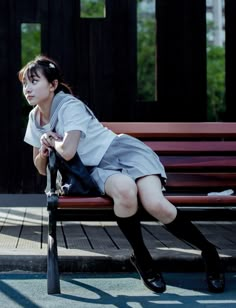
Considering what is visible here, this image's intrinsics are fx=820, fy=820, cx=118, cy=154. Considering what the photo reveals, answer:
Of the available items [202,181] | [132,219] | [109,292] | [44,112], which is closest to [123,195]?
[132,219]

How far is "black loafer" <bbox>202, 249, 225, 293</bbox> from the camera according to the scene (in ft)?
14.8

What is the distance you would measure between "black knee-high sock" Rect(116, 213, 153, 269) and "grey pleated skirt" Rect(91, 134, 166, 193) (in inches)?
9.0

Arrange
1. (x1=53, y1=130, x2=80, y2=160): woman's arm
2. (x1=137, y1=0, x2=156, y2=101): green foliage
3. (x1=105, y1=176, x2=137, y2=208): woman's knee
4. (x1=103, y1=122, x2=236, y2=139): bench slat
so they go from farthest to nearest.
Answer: (x1=137, y1=0, x2=156, y2=101): green foliage
(x1=103, y1=122, x2=236, y2=139): bench slat
(x1=53, y1=130, x2=80, y2=160): woman's arm
(x1=105, y1=176, x2=137, y2=208): woman's knee

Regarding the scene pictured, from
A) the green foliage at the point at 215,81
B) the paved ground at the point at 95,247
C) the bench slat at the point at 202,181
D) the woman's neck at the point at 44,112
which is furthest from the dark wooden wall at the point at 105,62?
the green foliage at the point at 215,81

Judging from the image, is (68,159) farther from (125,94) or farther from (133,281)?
(125,94)

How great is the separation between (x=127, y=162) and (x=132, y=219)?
0.36 m

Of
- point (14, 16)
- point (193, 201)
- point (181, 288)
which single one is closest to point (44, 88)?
point (193, 201)

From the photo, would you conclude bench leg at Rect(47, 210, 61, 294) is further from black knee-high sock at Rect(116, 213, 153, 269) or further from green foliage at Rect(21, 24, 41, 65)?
green foliage at Rect(21, 24, 41, 65)

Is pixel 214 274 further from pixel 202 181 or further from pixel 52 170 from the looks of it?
pixel 52 170

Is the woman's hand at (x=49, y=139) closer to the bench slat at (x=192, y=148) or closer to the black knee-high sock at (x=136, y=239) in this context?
the black knee-high sock at (x=136, y=239)

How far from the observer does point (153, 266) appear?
4512 mm

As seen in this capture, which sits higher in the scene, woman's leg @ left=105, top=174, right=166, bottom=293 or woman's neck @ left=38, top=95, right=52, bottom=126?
woman's neck @ left=38, top=95, right=52, bottom=126

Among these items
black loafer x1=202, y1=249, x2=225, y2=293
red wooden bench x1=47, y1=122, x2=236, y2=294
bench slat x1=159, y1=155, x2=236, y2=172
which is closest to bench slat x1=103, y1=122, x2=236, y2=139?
red wooden bench x1=47, y1=122, x2=236, y2=294

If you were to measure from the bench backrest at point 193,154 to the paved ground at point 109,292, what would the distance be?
26.1 inches
